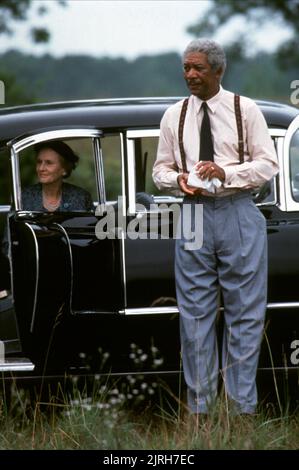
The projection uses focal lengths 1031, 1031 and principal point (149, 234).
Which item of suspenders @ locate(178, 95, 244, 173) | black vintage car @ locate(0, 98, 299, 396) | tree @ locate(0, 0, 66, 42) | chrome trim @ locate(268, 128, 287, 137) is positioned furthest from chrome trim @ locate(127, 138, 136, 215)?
tree @ locate(0, 0, 66, 42)

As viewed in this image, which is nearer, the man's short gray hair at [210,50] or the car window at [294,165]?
the man's short gray hair at [210,50]

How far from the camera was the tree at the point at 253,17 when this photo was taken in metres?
35.2

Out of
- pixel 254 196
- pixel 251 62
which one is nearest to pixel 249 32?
pixel 251 62

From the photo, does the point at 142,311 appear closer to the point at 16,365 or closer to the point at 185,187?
the point at 16,365

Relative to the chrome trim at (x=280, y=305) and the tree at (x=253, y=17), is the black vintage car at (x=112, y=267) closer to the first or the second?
the chrome trim at (x=280, y=305)

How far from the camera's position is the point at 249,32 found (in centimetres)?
3712

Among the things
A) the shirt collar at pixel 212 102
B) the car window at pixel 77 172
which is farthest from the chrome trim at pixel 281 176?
the car window at pixel 77 172

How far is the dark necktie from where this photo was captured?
518cm

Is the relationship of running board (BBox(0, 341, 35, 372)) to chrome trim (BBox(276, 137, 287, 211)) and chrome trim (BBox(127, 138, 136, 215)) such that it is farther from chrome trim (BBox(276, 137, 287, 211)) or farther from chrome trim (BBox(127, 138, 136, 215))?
chrome trim (BBox(276, 137, 287, 211))

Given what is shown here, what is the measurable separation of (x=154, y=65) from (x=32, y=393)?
122ft

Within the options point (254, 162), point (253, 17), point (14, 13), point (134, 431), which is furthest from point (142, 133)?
point (253, 17)

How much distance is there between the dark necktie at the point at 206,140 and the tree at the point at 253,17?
30833 millimetres

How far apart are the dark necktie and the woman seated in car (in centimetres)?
113
